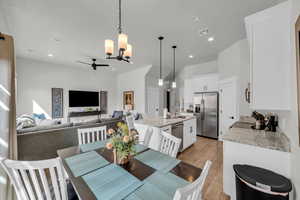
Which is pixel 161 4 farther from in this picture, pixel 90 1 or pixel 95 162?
pixel 95 162

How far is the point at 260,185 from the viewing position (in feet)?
3.51

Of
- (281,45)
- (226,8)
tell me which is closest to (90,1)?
(226,8)

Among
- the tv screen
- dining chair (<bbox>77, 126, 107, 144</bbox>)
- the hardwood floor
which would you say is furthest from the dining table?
the tv screen

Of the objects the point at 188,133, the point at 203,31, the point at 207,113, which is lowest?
the point at 188,133

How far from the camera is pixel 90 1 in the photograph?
81.2 inches

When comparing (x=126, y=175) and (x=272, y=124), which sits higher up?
(x=272, y=124)

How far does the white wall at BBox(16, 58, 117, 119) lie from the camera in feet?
16.0

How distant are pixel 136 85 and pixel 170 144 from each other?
5.26 m

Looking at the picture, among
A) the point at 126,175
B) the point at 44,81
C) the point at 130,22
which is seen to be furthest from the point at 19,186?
the point at 44,81

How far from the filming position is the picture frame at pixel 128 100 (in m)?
6.68

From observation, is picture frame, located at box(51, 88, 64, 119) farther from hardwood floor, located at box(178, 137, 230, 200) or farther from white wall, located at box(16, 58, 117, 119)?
hardwood floor, located at box(178, 137, 230, 200)

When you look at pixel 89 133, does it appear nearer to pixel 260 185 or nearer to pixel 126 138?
pixel 126 138

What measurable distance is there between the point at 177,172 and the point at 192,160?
207 centimetres

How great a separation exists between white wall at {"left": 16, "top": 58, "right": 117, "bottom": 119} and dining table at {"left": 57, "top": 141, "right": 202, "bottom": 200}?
525cm
